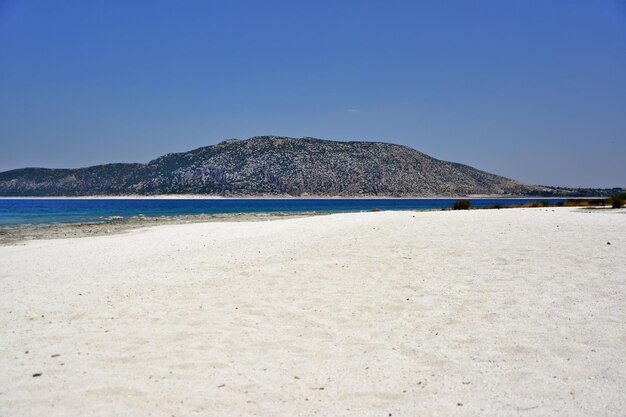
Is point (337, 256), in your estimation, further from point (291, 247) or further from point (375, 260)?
point (291, 247)

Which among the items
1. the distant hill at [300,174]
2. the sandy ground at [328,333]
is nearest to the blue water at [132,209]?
the distant hill at [300,174]

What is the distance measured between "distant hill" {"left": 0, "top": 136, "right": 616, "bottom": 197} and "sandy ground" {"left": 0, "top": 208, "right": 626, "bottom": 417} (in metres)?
107

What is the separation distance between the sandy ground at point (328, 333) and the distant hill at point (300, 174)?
10701 centimetres

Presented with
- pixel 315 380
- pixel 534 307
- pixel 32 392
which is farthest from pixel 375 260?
pixel 32 392

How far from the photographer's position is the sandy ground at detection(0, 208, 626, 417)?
4016 millimetres

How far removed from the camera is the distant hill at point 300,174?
119 m

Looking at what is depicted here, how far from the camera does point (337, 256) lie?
35.4ft

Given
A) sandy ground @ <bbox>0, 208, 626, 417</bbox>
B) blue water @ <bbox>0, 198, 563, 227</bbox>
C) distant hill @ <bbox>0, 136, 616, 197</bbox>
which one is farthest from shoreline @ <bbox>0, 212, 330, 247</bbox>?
distant hill @ <bbox>0, 136, 616, 197</bbox>

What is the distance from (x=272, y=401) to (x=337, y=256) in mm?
6911

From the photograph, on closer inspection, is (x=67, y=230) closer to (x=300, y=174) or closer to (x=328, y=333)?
(x=328, y=333)

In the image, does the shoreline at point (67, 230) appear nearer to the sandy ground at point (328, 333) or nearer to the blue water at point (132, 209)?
the blue water at point (132, 209)

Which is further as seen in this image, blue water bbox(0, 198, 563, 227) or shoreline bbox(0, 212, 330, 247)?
blue water bbox(0, 198, 563, 227)

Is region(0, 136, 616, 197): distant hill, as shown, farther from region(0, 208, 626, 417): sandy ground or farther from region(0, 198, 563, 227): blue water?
region(0, 208, 626, 417): sandy ground

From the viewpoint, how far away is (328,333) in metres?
5.77
